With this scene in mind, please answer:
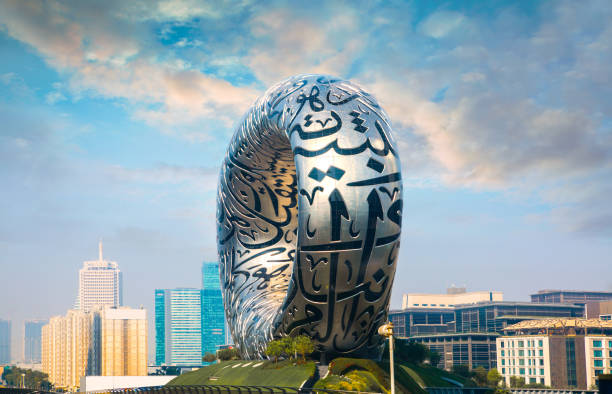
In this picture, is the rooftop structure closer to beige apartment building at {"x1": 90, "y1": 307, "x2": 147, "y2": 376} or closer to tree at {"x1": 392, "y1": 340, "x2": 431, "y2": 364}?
beige apartment building at {"x1": 90, "y1": 307, "x2": 147, "y2": 376}

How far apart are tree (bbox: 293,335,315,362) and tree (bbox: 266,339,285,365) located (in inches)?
47.2

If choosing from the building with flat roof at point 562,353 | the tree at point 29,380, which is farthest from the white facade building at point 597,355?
the tree at point 29,380

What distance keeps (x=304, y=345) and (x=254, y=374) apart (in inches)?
157

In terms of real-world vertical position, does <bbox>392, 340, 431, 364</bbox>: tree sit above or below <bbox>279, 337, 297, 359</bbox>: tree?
below

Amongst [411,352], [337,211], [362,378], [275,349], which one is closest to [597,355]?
[411,352]

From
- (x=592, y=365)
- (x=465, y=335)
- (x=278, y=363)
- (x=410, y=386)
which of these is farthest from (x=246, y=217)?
(x=465, y=335)

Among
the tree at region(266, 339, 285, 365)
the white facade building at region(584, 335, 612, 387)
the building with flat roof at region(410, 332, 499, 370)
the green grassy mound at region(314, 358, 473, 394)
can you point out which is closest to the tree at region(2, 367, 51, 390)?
the building with flat roof at region(410, 332, 499, 370)

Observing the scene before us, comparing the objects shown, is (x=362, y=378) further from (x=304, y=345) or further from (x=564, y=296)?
(x=564, y=296)

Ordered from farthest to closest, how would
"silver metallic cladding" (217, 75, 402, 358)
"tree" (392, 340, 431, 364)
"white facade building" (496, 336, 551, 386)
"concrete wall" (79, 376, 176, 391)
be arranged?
"white facade building" (496, 336, 551, 386) → "concrete wall" (79, 376, 176, 391) → "tree" (392, 340, 431, 364) → "silver metallic cladding" (217, 75, 402, 358)

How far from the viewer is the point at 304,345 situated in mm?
38031

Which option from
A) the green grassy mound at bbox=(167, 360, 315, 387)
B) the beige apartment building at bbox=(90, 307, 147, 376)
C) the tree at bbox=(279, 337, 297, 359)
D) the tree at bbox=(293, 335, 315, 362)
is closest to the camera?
the green grassy mound at bbox=(167, 360, 315, 387)

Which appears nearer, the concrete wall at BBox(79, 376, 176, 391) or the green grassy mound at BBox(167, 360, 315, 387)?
the green grassy mound at BBox(167, 360, 315, 387)

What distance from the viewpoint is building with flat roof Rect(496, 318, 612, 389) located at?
102250mm

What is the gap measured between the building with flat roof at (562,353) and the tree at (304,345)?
237 feet
